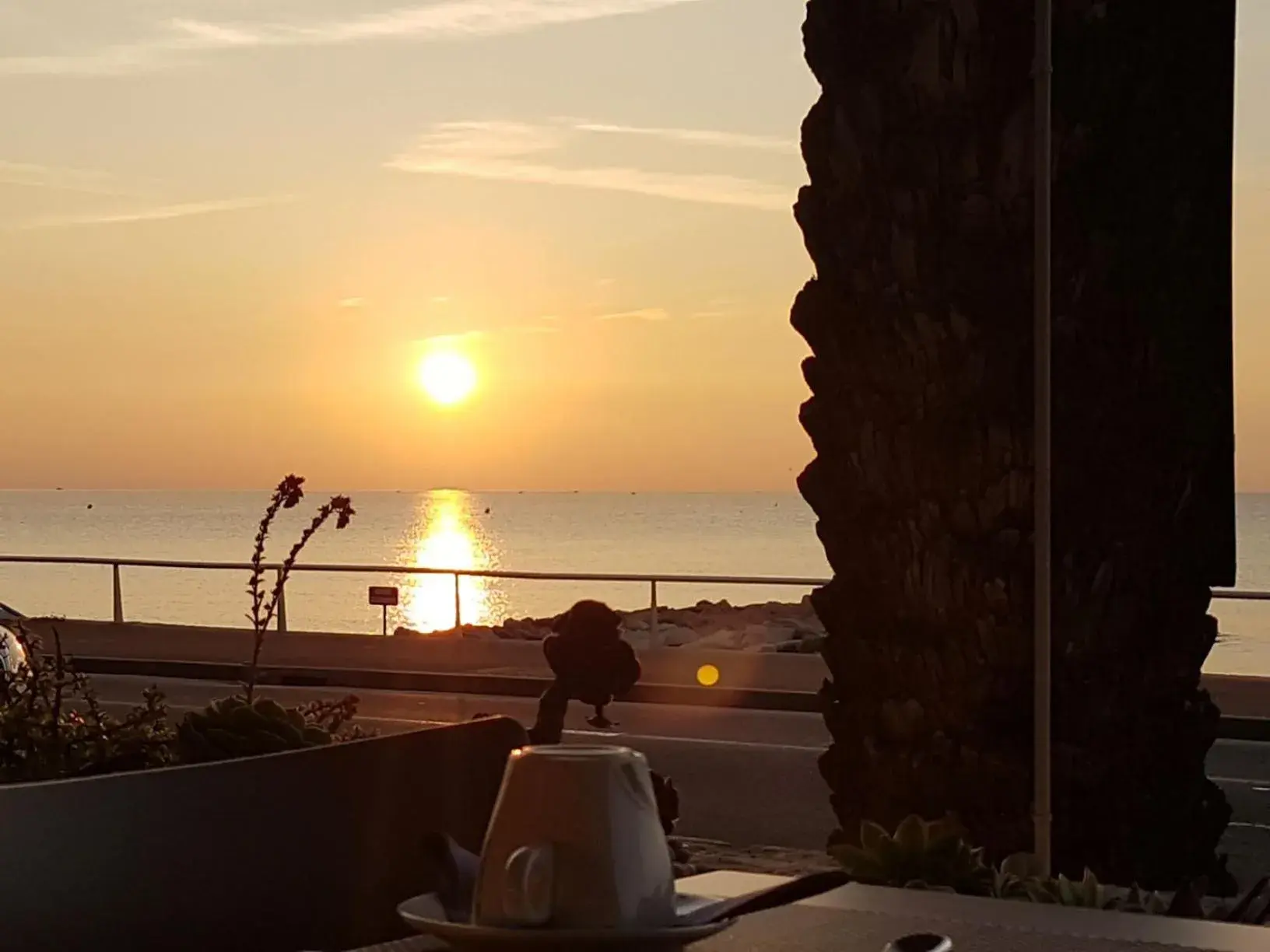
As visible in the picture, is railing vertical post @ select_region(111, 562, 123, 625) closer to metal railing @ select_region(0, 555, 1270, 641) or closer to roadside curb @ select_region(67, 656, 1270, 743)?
metal railing @ select_region(0, 555, 1270, 641)

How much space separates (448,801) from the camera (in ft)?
6.04

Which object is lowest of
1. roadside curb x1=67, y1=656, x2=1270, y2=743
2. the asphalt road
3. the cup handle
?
the asphalt road

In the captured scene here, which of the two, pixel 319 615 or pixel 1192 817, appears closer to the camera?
pixel 1192 817

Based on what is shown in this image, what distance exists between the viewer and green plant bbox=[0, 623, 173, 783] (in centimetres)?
171

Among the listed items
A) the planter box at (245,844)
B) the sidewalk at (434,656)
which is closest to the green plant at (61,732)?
the planter box at (245,844)

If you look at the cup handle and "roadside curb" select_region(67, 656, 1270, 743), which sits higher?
the cup handle

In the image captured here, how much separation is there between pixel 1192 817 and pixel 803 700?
8908mm

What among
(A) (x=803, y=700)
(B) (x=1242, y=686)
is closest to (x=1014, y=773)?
(A) (x=803, y=700)

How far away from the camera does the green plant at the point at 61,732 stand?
1.71 meters

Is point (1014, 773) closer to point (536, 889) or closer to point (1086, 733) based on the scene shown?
point (1086, 733)

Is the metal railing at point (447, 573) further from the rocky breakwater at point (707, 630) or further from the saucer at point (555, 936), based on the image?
the saucer at point (555, 936)

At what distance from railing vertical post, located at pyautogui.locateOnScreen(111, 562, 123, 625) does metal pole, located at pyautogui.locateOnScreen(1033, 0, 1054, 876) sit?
14759mm

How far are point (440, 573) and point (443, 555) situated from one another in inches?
2868

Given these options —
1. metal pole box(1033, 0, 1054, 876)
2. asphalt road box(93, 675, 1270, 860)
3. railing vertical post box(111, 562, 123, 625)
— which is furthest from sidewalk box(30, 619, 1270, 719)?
metal pole box(1033, 0, 1054, 876)
